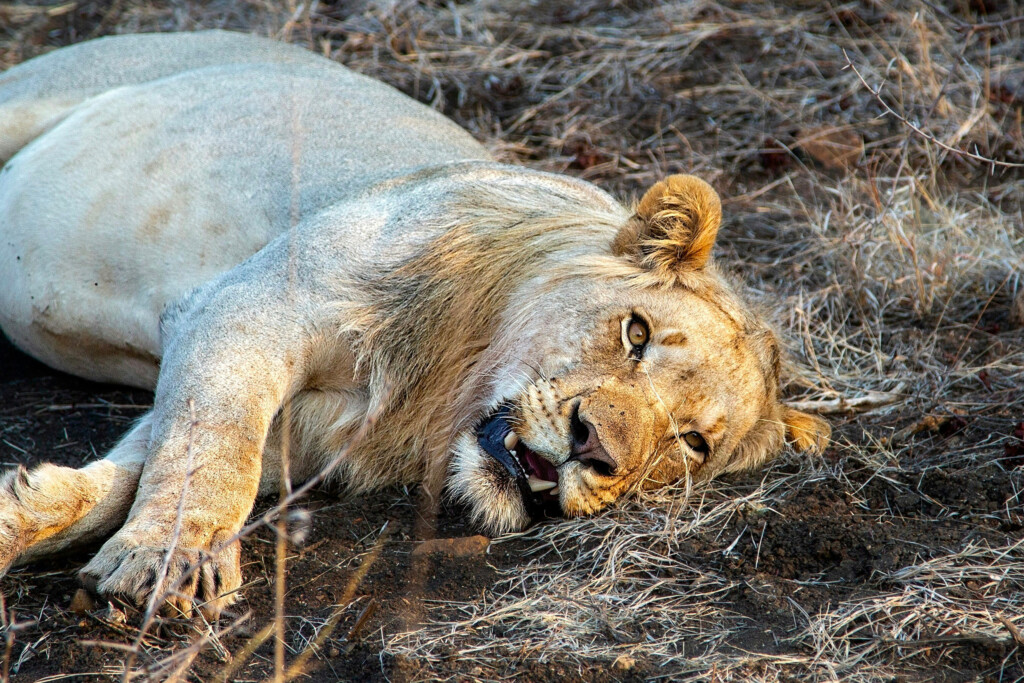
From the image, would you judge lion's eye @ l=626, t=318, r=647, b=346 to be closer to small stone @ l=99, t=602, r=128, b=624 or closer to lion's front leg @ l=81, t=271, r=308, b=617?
lion's front leg @ l=81, t=271, r=308, b=617

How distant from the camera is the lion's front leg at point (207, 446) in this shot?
2459 millimetres

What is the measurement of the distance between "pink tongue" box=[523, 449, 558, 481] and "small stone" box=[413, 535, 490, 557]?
244 millimetres

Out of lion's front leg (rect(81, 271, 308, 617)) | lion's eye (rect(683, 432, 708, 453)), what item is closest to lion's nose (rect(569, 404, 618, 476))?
lion's eye (rect(683, 432, 708, 453))

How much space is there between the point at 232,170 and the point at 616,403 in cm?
181

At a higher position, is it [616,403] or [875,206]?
[616,403]

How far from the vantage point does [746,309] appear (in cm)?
330

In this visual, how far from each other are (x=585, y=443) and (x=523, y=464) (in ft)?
0.76

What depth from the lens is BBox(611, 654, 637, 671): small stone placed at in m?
2.36

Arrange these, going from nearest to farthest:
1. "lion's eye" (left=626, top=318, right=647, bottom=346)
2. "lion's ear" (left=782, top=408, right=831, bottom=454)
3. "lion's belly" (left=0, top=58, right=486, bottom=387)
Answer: "lion's eye" (left=626, top=318, right=647, bottom=346)
"lion's ear" (left=782, top=408, right=831, bottom=454)
"lion's belly" (left=0, top=58, right=486, bottom=387)

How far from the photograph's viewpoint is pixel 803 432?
11.2 ft

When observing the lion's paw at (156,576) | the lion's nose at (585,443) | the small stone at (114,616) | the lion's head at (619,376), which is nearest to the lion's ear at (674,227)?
the lion's head at (619,376)

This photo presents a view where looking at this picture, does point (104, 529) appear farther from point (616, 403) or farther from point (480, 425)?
point (616, 403)

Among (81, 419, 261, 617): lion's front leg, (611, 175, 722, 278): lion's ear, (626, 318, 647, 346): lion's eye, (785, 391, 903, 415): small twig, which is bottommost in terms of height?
(785, 391, 903, 415): small twig

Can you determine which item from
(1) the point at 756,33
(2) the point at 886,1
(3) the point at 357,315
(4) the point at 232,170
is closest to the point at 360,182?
(4) the point at 232,170
